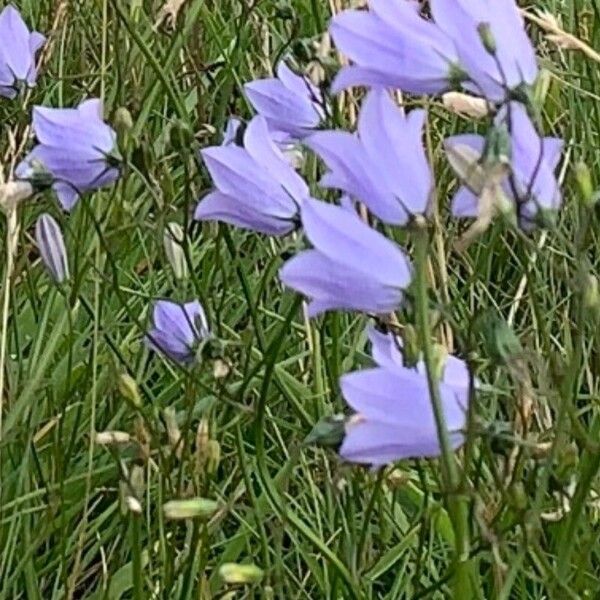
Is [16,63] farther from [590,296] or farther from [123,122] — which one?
[590,296]

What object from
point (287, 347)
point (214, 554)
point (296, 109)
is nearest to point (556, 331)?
point (287, 347)

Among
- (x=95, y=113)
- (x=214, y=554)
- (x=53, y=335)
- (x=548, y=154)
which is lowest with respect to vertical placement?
(x=214, y=554)

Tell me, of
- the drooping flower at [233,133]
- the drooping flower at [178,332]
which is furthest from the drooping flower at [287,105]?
the drooping flower at [178,332]

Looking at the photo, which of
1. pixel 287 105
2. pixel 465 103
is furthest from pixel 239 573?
pixel 287 105

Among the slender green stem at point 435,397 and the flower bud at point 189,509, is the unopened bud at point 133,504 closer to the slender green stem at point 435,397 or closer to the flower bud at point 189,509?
the flower bud at point 189,509

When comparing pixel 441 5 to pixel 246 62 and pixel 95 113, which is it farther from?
pixel 246 62

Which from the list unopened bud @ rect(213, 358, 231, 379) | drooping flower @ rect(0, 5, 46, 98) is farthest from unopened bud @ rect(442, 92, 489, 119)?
drooping flower @ rect(0, 5, 46, 98)
